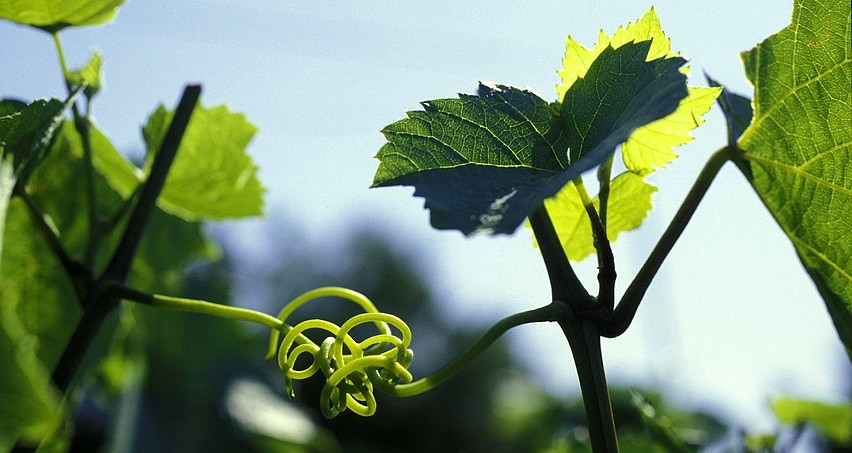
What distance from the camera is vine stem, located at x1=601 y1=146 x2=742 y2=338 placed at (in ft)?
1.47

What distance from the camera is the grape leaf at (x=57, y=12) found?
66 cm

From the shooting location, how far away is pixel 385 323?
1.81 feet

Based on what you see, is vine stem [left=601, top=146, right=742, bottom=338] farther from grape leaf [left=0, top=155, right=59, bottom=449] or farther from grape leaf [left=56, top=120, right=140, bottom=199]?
grape leaf [left=56, top=120, right=140, bottom=199]

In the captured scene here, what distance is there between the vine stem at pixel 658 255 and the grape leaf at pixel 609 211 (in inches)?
2.1

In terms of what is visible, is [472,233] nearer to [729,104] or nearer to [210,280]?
[729,104]

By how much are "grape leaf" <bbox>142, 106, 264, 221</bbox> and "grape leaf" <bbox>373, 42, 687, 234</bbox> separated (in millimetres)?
389

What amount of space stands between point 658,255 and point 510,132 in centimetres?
11

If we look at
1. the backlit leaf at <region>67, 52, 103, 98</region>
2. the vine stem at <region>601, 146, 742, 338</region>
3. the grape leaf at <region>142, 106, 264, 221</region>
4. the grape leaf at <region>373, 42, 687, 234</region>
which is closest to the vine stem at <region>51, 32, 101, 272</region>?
the backlit leaf at <region>67, 52, 103, 98</region>

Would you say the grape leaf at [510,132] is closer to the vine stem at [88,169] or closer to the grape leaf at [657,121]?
the grape leaf at [657,121]

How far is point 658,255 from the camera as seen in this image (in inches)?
18.5

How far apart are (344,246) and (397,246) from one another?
1219 mm

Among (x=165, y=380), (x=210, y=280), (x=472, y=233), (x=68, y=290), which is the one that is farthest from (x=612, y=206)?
(x=165, y=380)

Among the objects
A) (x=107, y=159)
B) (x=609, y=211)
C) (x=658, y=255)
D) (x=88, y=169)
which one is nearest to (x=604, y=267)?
(x=658, y=255)

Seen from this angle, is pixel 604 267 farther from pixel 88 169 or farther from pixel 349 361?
pixel 88 169
